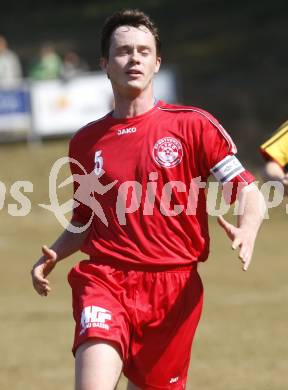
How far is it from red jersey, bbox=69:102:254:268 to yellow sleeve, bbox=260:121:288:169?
0.52 ft

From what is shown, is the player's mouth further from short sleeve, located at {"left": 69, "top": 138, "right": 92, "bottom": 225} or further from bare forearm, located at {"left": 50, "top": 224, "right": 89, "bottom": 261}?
bare forearm, located at {"left": 50, "top": 224, "right": 89, "bottom": 261}

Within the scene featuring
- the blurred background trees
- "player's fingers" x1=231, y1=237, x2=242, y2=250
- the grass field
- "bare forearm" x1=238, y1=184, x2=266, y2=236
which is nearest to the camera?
"player's fingers" x1=231, y1=237, x2=242, y2=250

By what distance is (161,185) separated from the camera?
18.5 feet

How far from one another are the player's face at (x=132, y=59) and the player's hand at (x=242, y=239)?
0.82 metres

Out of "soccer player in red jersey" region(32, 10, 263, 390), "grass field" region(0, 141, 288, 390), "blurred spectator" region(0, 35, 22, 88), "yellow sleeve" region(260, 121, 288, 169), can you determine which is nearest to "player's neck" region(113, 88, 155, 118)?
"soccer player in red jersey" region(32, 10, 263, 390)

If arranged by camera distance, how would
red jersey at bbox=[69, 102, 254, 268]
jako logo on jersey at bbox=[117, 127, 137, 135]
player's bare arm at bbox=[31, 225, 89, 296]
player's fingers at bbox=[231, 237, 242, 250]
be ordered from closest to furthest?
player's fingers at bbox=[231, 237, 242, 250] → red jersey at bbox=[69, 102, 254, 268] → jako logo on jersey at bbox=[117, 127, 137, 135] → player's bare arm at bbox=[31, 225, 89, 296]

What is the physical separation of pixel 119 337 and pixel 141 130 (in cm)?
98

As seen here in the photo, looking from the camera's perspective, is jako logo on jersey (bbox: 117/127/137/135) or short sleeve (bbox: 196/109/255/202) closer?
short sleeve (bbox: 196/109/255/202)

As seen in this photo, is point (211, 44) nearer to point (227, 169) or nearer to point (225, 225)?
point (227, 169)

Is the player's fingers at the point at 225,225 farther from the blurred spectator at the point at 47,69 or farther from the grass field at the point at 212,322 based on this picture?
the blurred spectator at the point at 47,69

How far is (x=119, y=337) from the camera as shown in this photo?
546cm

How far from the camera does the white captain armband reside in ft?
18.4

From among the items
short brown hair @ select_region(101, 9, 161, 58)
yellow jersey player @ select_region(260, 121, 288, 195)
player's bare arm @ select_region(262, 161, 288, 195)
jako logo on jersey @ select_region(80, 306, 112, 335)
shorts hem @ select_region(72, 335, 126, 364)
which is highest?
short brown hair @ select_region(101, 9, 161, 58)

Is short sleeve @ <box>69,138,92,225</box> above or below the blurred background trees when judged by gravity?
above
